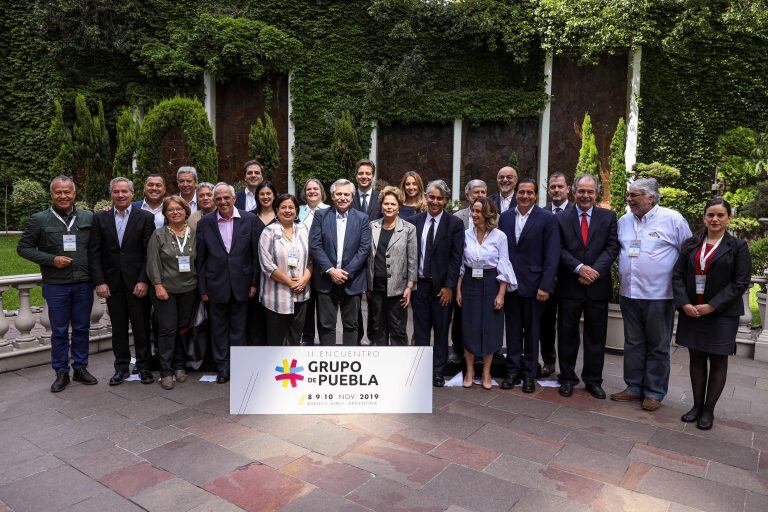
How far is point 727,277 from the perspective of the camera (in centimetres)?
392

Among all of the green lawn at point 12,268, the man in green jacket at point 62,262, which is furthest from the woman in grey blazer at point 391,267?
the green lawn at point 12,268

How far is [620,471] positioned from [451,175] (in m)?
13.7

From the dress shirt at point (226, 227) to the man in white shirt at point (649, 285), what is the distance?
347 cm

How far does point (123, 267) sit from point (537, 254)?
12.2ft

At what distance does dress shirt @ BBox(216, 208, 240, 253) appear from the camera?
4.82 meters

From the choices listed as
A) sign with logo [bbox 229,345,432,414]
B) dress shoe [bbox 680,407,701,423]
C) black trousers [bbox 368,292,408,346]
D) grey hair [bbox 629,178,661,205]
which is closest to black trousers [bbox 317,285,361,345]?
black trousers [bbox 368,292,408,346]

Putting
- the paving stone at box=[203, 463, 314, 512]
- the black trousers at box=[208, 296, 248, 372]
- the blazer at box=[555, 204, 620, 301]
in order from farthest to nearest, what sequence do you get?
the black trousers at box=[208, 296, 248, 372] → the blazer at box=[555, 204, 620, 301] → the paving stone at box=[203, 463, 314, 512]

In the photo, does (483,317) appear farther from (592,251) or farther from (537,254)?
(592,251)

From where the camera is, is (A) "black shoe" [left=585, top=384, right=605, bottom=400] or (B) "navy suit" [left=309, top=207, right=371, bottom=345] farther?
(B) "navy suit" [left=309, top=207, right=371, bottom=345]

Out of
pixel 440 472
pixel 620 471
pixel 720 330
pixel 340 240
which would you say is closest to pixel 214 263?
pixel 340 240

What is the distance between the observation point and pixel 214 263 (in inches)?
188

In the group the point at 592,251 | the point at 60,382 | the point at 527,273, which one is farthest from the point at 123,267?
the point at 592,251

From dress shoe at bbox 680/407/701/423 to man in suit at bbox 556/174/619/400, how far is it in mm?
667

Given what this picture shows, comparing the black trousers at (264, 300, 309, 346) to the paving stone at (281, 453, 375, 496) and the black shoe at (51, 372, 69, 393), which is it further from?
the black shoe at (51, 372, 69, 393)
